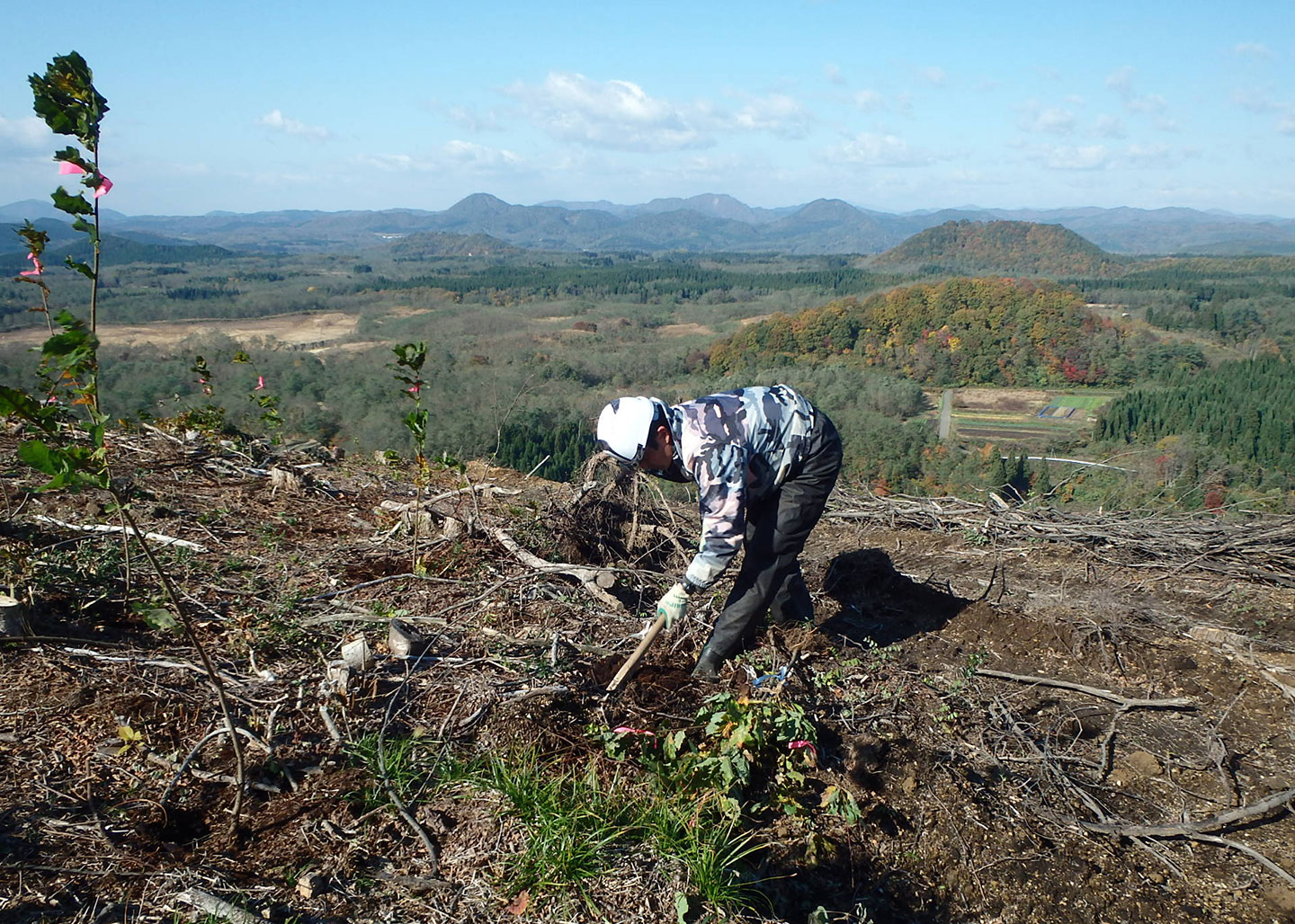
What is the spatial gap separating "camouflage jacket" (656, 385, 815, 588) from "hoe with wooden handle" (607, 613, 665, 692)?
241 millimetres

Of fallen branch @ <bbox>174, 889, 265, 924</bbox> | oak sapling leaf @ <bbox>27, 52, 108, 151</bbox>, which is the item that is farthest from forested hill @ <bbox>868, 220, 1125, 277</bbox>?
fallen branch @ <bbox>174, 889, 265, 924</bbox>

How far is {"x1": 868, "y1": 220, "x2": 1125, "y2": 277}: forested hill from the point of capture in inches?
3344

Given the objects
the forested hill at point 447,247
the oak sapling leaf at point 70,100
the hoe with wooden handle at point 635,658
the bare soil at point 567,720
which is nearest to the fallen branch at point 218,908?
the bare soil at point 567,720

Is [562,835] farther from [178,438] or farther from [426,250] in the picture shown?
[426,250]

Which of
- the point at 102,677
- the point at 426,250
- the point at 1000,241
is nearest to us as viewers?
the point at 102,677

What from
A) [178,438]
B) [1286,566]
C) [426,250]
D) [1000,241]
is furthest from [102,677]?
[426,250]

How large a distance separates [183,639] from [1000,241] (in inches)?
4340

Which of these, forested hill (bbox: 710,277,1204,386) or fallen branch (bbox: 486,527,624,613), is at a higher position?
forested hill (bbox: 710,277,1204,386)

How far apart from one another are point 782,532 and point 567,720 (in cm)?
126

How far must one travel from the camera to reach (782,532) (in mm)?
3342

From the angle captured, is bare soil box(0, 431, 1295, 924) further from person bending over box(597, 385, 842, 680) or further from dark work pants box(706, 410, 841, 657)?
person bending over box(597, 385, 842, 680)

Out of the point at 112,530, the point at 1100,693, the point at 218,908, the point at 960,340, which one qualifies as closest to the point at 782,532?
the point at 1100,693

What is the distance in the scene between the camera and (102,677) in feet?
9.55

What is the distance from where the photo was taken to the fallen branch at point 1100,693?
11.7 ft
